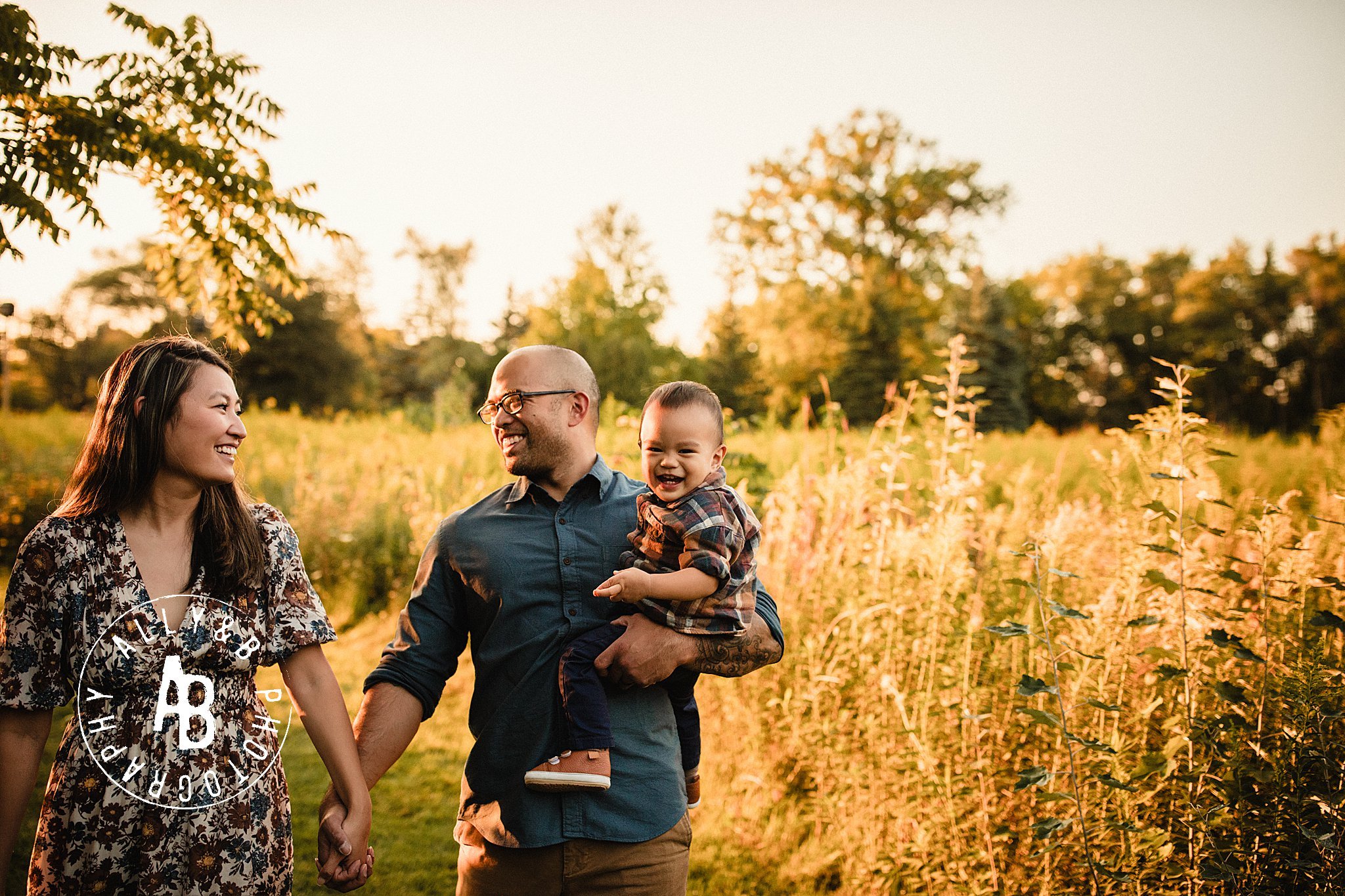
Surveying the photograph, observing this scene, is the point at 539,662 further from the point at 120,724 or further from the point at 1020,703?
the point at 1020,703

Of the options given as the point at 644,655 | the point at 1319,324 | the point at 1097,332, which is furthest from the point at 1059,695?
the point at 1097,332

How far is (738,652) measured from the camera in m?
2.22

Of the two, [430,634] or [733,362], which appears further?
[733,362]

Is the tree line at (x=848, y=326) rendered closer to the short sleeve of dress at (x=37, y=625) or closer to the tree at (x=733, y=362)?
the tree at (x=733, y=362)

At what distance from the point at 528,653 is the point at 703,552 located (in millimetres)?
547

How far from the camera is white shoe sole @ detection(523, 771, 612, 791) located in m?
1.96

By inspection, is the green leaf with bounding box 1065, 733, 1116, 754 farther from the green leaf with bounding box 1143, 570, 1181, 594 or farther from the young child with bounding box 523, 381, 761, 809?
the young child with bounding box 523, 381, 761, 809

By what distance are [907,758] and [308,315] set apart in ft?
123

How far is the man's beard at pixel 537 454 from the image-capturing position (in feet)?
7.47

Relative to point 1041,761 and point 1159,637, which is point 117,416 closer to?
point 1041,761

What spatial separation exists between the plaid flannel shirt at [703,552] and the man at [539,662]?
5cm

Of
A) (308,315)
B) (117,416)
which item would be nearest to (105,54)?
(117,416)

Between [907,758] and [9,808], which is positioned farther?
[907,758]

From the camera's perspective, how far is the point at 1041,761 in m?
2.77
